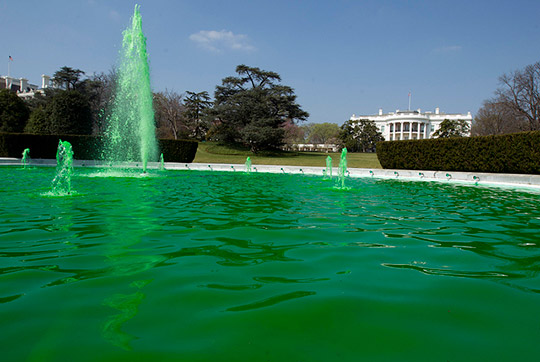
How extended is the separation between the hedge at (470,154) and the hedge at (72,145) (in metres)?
16.2

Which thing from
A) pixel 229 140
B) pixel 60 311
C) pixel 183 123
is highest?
pixel 183 123

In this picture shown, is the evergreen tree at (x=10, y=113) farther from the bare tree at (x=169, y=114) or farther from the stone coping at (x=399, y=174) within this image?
the stone coping at (x=399, y=174)

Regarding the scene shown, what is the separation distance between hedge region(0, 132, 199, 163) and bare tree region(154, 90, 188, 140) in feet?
75.6

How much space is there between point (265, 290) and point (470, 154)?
61.9 ft

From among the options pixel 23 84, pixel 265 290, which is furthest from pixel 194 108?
pixel 23 84

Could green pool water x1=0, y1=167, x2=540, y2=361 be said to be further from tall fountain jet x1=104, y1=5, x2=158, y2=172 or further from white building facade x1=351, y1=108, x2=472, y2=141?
white building facade x1=351, y1=108, x2=472, y2=141

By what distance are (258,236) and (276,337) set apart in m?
2.48

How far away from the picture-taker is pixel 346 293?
2.59m

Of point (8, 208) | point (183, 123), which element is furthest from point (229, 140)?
point (8, 208)

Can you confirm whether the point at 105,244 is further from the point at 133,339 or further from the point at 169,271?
the point at 133,339

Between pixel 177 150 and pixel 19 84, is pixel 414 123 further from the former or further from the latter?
pixel 19 84

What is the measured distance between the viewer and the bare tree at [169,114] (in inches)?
1977

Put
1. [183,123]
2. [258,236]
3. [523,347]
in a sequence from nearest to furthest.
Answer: [523,347]
[258,236]
[183,123]

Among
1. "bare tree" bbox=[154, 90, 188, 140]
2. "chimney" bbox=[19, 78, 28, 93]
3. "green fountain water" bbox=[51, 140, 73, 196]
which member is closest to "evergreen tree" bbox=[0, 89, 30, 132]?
"bare tree" bbox=[154, 90, 188, 140]
